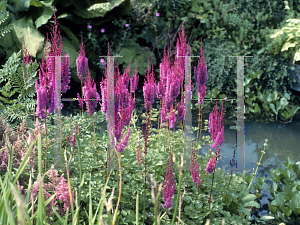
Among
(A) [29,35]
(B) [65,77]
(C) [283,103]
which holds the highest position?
(A) [29,35]

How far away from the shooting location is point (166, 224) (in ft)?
5.41

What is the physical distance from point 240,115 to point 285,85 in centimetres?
407

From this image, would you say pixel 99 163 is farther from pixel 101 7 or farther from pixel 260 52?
pixel 260 52

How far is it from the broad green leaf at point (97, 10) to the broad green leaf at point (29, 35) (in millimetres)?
890

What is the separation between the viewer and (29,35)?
5125 millimetres

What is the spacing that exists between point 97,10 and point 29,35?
136 cm

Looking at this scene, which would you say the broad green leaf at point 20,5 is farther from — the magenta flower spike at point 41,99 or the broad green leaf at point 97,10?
the magenta flower spike at point 41,99

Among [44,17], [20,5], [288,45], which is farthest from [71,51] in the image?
[288,45]

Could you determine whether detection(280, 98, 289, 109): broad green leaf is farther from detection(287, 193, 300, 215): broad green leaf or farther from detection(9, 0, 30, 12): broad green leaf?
detection(9, 0, 30, 12): broad green leaf

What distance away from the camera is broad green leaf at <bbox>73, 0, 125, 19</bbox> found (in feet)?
17.6

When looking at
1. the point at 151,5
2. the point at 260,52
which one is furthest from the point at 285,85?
the point at 151,5

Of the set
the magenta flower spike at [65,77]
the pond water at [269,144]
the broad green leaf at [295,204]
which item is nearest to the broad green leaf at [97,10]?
the pond water at [269,144]

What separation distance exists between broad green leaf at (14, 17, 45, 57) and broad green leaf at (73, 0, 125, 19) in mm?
890

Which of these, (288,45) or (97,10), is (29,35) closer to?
(97,10)
